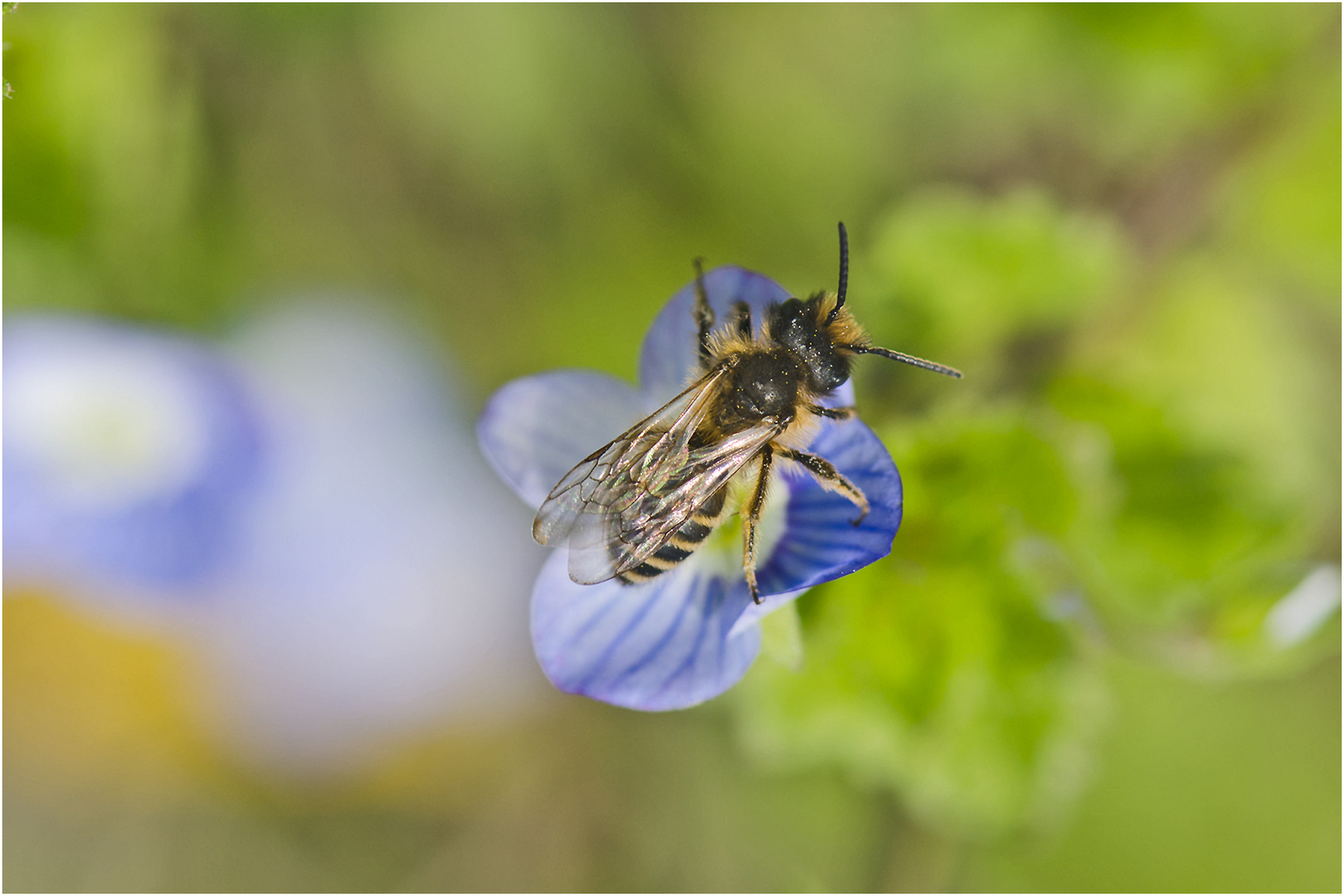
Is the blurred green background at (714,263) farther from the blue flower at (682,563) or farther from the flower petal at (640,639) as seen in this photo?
the flower petal at (640,639)

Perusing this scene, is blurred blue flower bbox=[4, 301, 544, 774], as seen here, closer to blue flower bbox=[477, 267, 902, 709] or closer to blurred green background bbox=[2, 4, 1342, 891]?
blurred green background bbox=[2, 4, 1342, 891]

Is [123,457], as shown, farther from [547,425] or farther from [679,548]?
[679,548]

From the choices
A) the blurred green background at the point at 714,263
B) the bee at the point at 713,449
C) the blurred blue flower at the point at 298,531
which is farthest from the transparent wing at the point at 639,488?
the blurred blue flower at the point at 298,531

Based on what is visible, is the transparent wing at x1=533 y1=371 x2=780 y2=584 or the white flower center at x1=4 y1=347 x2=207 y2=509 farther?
the white flower center at x1=4 y1=347 x2=207 y2=509

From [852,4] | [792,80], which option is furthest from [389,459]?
[852,4]

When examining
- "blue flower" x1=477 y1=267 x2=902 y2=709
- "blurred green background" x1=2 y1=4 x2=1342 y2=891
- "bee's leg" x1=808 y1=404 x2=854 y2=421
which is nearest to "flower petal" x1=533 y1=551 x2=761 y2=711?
"blue flower" x1=477 y1=267 x2=902 y2=709

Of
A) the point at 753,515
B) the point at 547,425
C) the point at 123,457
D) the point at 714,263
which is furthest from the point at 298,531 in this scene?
the point at 753,515
